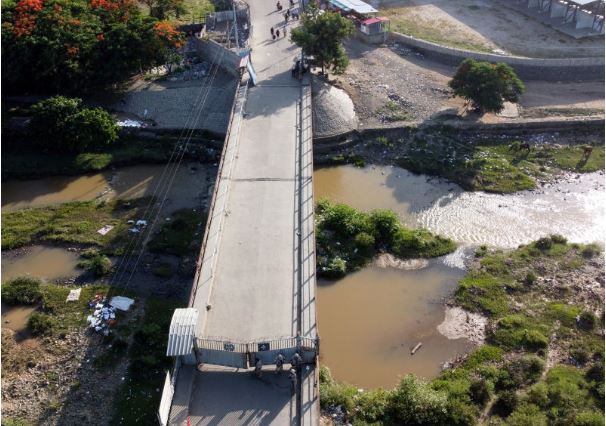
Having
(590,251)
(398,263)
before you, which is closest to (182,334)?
(398,263)

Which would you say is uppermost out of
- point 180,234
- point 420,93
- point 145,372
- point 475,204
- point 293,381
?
point 420,93

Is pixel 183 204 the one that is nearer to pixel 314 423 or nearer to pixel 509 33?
pixel 314 423

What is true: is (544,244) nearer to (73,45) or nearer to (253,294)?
(253,294)

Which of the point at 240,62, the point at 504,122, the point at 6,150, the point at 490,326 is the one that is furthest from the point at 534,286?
the point at 6,150

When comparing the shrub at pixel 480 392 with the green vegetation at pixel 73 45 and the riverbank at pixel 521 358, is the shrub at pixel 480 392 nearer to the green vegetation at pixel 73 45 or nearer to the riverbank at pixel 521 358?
the riverbank at pixel 521 358

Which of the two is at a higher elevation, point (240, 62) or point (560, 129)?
point (240, 62)

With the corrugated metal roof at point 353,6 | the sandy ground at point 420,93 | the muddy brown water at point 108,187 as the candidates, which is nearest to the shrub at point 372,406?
the muddy brown water at point 108,187

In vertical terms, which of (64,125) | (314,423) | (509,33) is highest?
(509,33)
